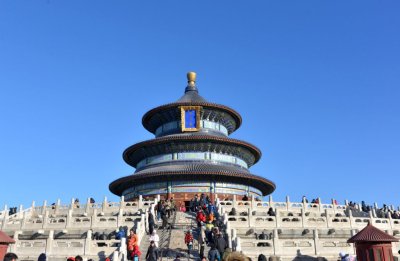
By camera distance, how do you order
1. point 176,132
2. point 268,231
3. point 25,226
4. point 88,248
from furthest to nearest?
point 176,132 < point 25,226 < point 268,231 < point 88,248

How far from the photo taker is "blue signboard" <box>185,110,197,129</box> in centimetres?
4309

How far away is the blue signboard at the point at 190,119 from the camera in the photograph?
43094 millimetres

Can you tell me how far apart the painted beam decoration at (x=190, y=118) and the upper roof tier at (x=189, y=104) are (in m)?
0.50

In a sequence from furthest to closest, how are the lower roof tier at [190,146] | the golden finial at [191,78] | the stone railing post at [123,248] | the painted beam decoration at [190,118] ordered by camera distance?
the golden finial at [191,78] < the painted beam decoration at [190,118] < the lower roof tier at [190,146] < the stone railing post at [123,248]

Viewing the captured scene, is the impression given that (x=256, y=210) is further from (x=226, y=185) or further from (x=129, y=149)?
(x=129, y=149)

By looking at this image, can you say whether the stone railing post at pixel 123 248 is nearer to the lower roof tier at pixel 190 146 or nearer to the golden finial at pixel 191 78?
the lower roof tier at pixel 190 146

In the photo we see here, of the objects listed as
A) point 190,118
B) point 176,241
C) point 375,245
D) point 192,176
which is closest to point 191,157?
point 192,176

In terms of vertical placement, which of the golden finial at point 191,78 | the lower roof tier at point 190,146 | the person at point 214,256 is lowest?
the person at point 214,256

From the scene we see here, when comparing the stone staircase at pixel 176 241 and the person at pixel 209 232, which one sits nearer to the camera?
the stone staircase at pixel 176 241

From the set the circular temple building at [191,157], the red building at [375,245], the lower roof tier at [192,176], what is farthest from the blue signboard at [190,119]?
the red building at [375,245]

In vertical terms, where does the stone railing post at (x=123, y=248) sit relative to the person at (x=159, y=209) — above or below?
below

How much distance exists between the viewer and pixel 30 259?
1677cm

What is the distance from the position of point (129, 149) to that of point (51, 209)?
574 inches

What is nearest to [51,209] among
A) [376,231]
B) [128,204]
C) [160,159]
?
[128,204]
